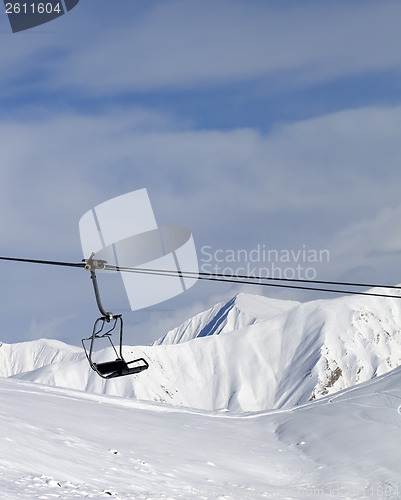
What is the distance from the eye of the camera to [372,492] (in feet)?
81.6

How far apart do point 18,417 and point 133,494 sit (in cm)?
1061

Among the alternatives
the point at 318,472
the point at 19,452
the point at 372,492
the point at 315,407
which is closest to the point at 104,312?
the point at 19,452

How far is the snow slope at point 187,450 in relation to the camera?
21.3 meters

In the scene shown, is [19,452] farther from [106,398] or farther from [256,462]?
[106,398]

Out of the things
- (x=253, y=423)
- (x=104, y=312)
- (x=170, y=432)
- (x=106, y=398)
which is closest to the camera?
(x=104, y=312)

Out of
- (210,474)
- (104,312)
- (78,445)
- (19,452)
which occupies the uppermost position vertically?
(104,312)

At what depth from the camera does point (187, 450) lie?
1190 inches

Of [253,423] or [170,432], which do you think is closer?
[170,432]

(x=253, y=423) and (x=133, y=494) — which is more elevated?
(x=133, y=494)

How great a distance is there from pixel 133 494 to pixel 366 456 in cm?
1359

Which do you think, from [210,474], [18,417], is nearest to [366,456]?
[210,474]

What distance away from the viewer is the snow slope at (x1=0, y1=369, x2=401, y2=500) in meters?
21.3

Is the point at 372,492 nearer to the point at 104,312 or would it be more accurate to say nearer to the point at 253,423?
the point at 104,312

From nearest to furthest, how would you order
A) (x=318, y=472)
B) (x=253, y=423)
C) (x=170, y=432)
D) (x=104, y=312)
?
(x=104, y=312)
(x=318, y=472)
(x=170, y=432)
(x=253, y=423)
